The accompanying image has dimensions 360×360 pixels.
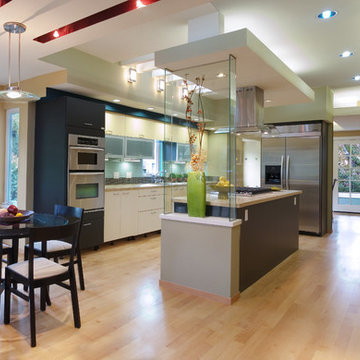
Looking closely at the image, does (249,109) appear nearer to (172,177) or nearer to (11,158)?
(172,177)

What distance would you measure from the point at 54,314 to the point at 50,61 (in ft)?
9.85

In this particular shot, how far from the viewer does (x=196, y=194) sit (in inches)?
129

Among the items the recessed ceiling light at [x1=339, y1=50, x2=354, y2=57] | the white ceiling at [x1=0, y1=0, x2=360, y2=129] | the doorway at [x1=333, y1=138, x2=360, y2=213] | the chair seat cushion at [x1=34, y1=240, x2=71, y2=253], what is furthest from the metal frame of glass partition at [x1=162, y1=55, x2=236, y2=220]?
the doorway at [x1=333, y1=138, x2=360, y2=213]

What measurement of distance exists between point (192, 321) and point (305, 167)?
4.69 m

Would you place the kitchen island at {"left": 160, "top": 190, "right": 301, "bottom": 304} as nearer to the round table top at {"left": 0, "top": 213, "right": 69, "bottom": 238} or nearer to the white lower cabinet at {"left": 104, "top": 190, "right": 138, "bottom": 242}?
the round table top at {"left": 0, "top": 213, "right": 69, "bottom": 238}

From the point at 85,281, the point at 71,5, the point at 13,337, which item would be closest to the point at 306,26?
the point at 71,5

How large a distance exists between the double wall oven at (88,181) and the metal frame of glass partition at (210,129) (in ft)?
4.99

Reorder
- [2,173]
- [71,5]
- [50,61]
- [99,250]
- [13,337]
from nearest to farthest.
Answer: [13,337], [71,5], [50,61], [99,250], [2,173]

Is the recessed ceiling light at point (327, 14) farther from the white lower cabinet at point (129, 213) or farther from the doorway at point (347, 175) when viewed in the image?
the doorway at point (347, 175)

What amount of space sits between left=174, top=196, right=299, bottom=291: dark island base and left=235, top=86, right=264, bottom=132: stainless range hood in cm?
104

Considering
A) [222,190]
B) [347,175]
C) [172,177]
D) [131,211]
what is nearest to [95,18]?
[172,177]

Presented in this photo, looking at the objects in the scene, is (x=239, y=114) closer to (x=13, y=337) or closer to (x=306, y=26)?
(x=306, y=26)

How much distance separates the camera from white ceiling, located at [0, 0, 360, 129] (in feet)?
8.86

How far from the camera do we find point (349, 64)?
17.0 feet
